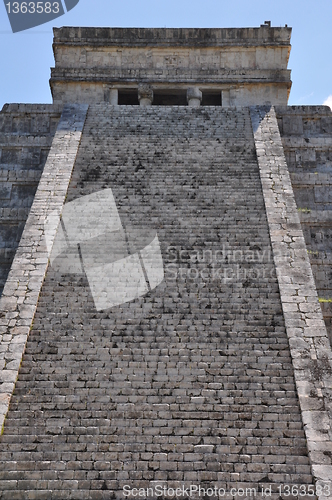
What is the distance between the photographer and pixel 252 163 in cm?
1215

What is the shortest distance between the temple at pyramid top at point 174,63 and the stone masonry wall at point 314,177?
3.10 meters

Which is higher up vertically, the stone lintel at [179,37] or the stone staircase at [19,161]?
the stone lintel at [179,37]

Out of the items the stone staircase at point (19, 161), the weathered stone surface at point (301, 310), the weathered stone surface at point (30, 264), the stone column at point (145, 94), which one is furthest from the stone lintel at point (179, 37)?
the weathered stone surface at point (301, 310)

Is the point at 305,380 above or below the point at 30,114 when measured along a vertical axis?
below

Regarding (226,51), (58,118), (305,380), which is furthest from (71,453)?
(226,51)

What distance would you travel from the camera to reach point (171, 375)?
302 inches

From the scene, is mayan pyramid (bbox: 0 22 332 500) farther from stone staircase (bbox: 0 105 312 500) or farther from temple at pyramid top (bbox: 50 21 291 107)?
temple at pyramid top (bbox: 50 21 291 107)

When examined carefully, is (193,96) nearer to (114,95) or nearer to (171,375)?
(114,95)

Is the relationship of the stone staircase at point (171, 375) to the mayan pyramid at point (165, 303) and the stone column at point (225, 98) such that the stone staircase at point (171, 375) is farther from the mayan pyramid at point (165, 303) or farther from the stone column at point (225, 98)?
the stone column at point (225, 98)

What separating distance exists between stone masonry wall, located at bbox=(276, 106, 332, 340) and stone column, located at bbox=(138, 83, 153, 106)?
4264 mm

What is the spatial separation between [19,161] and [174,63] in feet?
21.6

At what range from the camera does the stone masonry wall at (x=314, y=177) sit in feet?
35.7

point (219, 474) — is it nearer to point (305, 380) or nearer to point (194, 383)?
point (194, 383)

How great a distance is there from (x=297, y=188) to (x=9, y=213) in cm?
636
